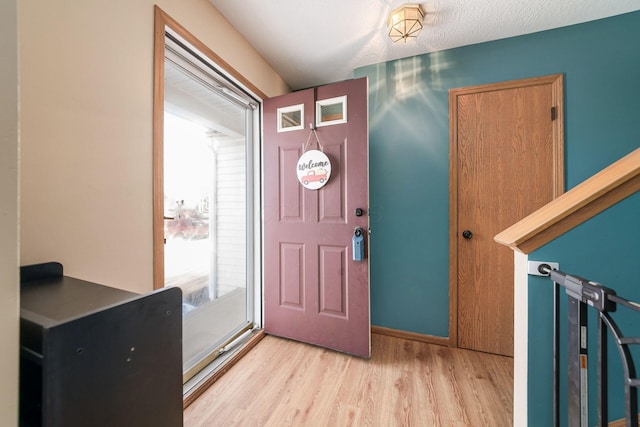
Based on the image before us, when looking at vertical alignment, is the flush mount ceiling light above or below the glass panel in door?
above

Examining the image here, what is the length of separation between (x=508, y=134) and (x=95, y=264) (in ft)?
9.23

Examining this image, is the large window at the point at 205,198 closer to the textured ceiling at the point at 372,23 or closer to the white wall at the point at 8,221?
the textured ceiling at the point at 372,23

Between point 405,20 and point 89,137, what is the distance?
6.51ft

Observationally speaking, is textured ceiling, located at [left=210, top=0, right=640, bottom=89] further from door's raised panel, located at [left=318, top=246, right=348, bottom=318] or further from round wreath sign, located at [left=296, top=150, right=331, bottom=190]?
door's raised panel, located at [left=318, top=246, right=348, bottom=318]

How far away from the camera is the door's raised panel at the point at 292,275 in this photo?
202cm

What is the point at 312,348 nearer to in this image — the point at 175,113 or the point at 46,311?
the point at 46,311

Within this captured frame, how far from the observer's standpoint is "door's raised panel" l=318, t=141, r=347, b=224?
6.15 feet

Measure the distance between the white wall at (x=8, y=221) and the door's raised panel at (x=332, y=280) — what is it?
163cm

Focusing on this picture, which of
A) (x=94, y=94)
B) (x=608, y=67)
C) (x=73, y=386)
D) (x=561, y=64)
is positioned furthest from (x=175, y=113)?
(x=608, y=67)

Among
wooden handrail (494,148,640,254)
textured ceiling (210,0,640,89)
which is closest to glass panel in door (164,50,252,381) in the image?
textured ceiling (210,0,640,89)

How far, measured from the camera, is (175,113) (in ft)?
5.49

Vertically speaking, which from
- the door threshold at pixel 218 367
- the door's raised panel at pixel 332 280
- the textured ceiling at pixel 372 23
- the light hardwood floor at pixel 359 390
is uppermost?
the textured ceiling at pixel 372 23

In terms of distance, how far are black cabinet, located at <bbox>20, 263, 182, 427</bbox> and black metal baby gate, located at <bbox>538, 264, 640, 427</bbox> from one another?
1.16 metres

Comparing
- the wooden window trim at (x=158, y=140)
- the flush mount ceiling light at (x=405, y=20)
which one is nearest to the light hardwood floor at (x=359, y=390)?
the wooden window trim at (x=158, y=140)
